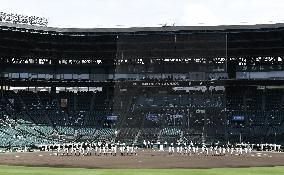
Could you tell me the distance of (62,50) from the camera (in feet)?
325

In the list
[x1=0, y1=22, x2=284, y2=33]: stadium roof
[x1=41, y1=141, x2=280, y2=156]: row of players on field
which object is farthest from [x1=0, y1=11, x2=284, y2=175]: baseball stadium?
[x1=41, y1=141, x2=280, y2=156]: row of players on field

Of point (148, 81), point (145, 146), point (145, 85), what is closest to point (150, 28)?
point (148, 81)

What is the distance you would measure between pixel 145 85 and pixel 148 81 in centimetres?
102

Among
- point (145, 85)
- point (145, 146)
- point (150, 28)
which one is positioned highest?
point (150, 28)

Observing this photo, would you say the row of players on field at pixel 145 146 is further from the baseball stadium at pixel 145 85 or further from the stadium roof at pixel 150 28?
the stadium roof at pixel 150 28

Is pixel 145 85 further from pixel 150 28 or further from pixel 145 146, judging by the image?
pixel 145 146

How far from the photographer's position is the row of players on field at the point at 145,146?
74125 millimetres

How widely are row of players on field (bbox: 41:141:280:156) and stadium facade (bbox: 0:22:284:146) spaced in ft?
14.3

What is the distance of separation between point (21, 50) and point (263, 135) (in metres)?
46.6

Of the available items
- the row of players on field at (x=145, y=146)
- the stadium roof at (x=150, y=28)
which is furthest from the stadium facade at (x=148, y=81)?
the row of players on field at (x=145, y=146)

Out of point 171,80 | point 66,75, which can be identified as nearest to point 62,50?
point 66,75

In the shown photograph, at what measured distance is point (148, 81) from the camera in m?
99.3

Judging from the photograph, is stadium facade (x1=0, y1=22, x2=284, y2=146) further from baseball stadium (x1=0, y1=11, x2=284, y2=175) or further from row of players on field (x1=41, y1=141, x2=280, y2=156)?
row of players on field (x1=41, y1=141, x2=280, y2=156)

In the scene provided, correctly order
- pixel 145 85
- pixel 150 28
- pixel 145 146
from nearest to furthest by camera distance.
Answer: pixel 145 146 → pixel 150 28 → pixel 145 85
